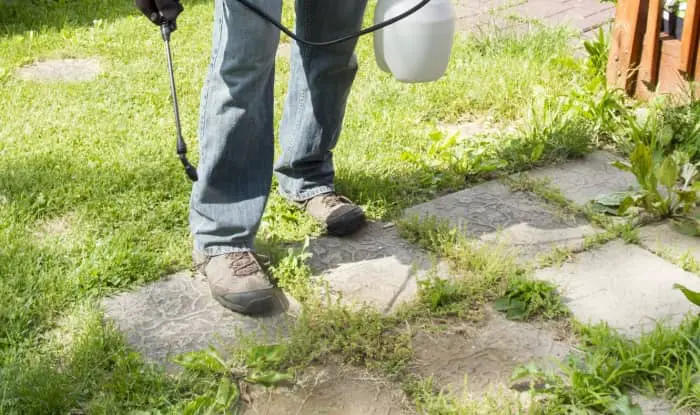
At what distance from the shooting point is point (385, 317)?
242 centimetres

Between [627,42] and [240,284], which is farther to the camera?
[627,42]

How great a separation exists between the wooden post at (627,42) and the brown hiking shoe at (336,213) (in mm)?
1669

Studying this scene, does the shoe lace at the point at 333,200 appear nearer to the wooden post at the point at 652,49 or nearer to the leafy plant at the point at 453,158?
the leafy plant at the point at 453,158

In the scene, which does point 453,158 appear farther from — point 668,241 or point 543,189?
point 668,241

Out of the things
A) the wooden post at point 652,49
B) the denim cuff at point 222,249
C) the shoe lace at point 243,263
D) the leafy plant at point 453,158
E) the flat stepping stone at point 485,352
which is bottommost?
the flat stepping stone at point 485,352

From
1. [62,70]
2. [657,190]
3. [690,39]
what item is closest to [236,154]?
[657,190]

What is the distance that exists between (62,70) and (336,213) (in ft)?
7.18

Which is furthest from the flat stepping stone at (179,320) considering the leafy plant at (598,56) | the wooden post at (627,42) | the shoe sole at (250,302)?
the leafy plant at (598,56)

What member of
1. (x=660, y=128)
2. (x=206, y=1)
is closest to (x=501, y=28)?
(x=660, y=128)

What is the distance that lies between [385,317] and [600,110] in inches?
68.6

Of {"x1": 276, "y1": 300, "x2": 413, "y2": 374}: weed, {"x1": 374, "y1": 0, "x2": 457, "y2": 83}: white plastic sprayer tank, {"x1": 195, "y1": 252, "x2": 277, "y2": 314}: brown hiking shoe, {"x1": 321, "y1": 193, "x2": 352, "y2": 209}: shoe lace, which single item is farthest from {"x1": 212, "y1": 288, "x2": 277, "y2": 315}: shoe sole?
{"x1": 374, "y1": 0, "x2": 457, "y2": 83}: white plastic sprayer tank

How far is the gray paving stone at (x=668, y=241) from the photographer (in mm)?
2754

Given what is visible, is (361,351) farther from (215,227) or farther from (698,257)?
(698,257)

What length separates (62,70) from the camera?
172 inches
